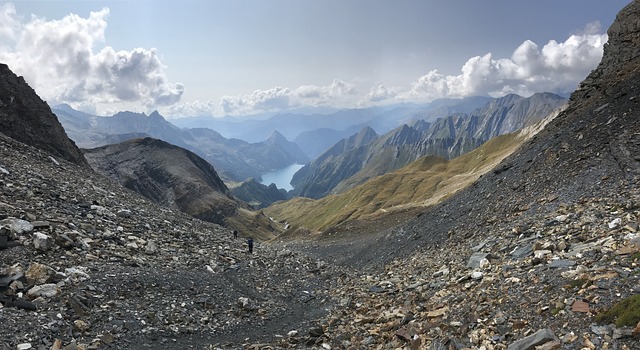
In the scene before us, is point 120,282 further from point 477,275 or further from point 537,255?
point 537,255

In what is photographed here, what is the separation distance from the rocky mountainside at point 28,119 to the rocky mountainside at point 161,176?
202 feet

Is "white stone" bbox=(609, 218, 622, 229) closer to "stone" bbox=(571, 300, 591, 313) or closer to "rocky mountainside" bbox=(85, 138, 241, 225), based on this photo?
"stone" bbox=(571, 300, 591, 313)

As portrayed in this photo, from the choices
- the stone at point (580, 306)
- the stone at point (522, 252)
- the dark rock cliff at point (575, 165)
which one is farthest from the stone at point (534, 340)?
the dark rock cliff at point (575, 165)

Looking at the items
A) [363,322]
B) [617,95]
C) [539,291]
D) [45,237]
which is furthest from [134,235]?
[617,95]

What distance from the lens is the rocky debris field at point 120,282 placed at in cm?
1338

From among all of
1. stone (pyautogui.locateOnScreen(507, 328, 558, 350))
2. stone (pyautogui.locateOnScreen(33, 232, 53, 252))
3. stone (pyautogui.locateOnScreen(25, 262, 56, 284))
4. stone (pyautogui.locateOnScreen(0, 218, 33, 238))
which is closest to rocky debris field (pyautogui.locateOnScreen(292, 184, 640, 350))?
stone (pyautogui.locateOnScreen(507, 328, 558, 350))

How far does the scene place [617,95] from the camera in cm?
3150

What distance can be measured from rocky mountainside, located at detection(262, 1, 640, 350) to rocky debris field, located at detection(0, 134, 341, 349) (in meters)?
4.18

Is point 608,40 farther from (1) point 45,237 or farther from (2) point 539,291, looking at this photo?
(1) point 45,237

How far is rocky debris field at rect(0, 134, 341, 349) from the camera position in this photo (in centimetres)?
1338

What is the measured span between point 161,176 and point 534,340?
5913 inches

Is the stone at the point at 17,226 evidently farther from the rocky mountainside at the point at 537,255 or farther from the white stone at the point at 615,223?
the white stone at the point at 615,223

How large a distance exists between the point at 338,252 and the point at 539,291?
122 feet

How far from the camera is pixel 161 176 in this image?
471 ft
